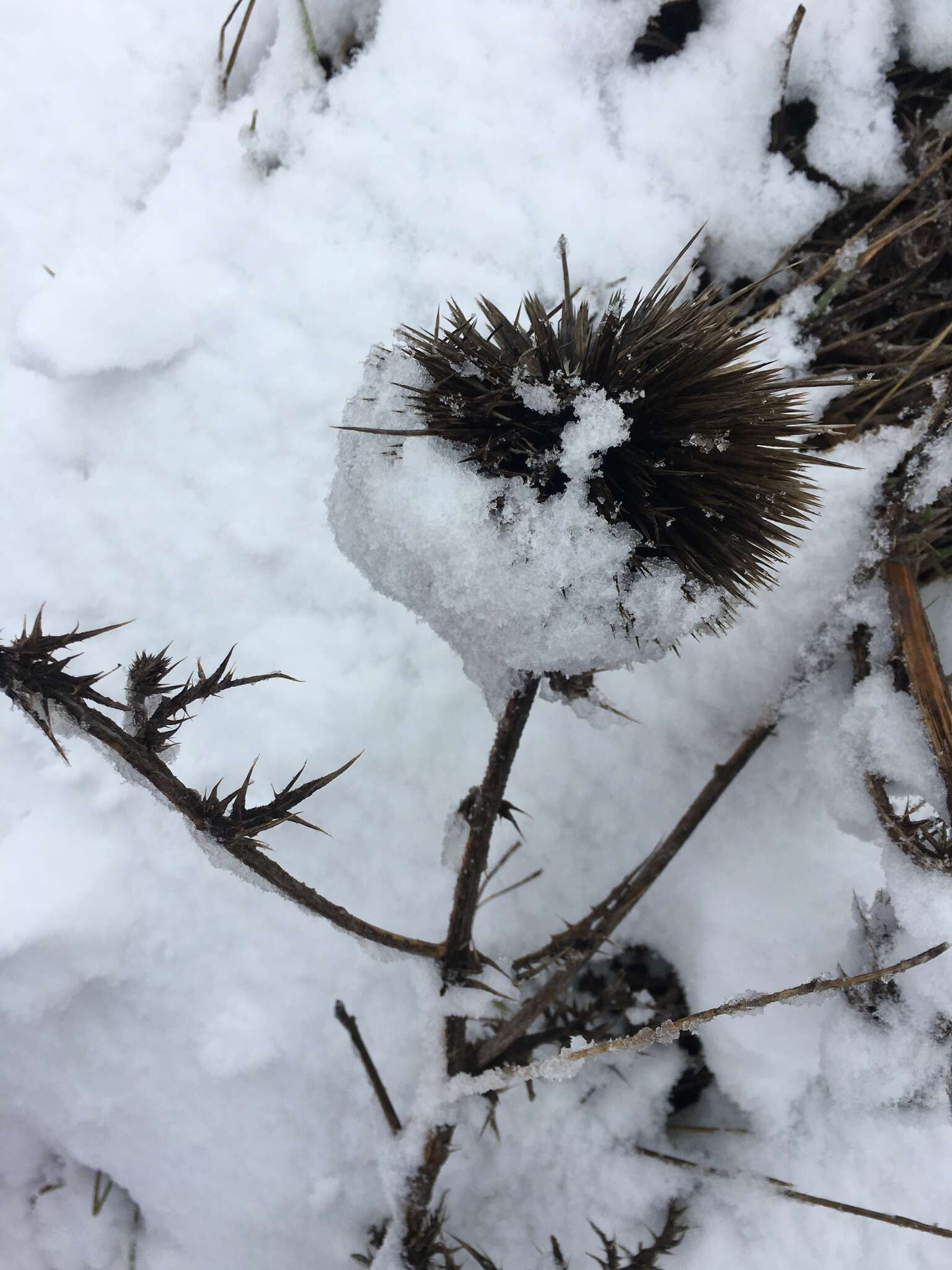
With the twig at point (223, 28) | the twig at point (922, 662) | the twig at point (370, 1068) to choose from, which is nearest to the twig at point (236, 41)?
the twig at point (223, 28)

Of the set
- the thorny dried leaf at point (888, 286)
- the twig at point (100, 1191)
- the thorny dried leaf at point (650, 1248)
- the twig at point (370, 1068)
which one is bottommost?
the thorny dried leaf at point (650, 1248)

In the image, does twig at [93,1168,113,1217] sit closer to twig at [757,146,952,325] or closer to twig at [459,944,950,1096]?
twig at [459,944,950,1096]

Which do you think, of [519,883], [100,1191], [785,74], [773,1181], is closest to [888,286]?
[785,74]

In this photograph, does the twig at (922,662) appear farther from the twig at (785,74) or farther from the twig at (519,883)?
the twig at (785,74)

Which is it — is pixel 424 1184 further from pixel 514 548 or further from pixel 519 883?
pixel 514 548

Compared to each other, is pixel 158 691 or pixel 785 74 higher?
pixel 785 74

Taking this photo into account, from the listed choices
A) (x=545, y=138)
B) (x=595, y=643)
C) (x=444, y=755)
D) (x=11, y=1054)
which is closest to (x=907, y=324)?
(x=545, y=138)
